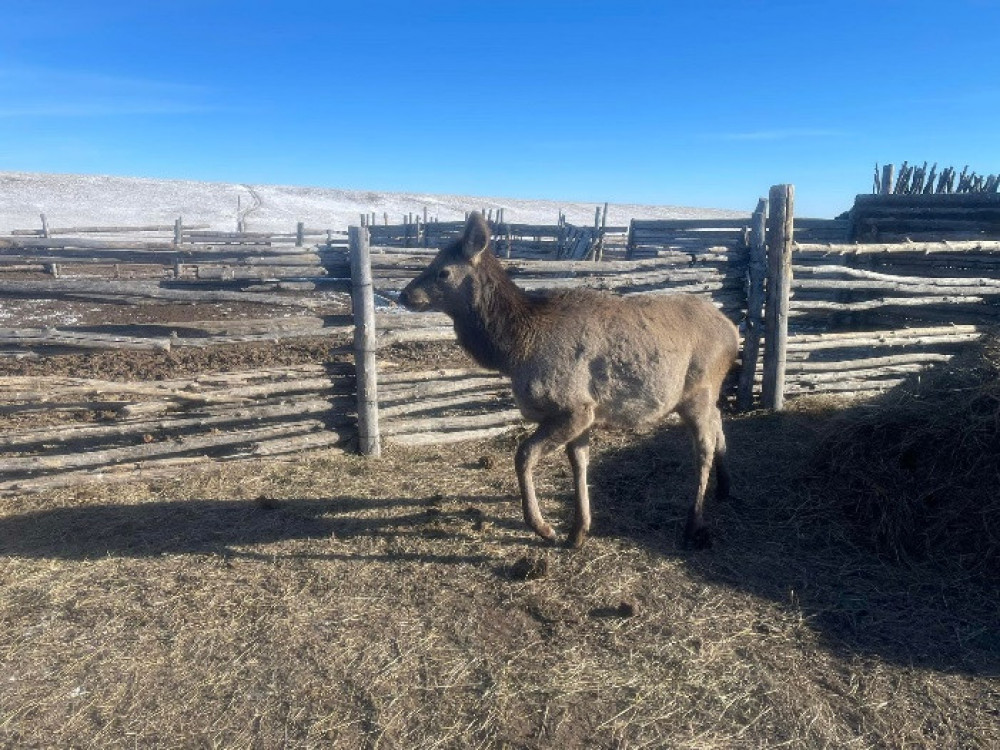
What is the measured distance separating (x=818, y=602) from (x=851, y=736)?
4.13ft

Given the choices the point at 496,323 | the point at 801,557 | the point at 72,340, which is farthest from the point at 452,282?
the point at 72,340

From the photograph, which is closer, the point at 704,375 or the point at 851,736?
the point at 851,736

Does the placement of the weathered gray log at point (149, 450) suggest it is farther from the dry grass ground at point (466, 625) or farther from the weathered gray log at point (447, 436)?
the weathered gray log at point (447, 436)

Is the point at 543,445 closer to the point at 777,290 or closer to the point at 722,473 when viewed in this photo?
the point at 722,473

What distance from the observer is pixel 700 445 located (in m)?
5.45

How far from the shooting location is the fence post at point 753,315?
28.0 feet

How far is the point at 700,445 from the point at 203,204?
64161 mm

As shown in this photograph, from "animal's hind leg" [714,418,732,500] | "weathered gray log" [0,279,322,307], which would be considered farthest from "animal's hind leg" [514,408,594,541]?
"weathered gray log" [0,279,322,307]

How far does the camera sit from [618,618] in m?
4.19

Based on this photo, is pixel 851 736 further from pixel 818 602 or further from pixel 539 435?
pixel 539 435

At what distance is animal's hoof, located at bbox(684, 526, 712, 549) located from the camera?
5125mm

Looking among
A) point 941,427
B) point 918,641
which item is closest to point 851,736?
point 918,641

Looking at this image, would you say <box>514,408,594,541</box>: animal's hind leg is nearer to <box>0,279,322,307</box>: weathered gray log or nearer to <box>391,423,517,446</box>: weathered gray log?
<box>391,423,517,446</box>: weathered gray log

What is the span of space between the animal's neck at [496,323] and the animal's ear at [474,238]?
12 centimetres
